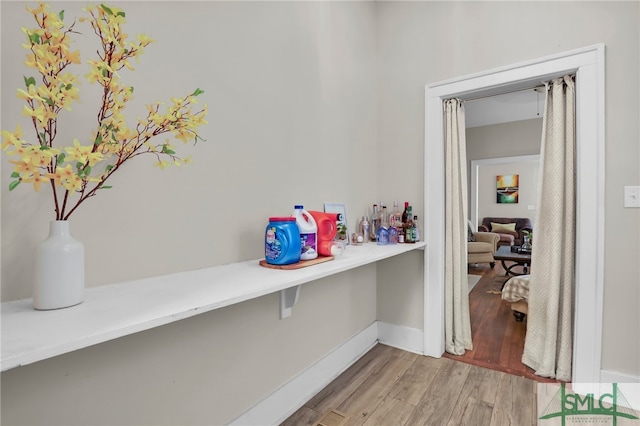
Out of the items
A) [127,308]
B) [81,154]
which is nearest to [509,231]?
[127,308]

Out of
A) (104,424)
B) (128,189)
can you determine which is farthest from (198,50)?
(104,424)

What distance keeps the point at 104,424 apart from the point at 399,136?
7.26ft

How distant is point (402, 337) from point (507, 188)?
202 inches

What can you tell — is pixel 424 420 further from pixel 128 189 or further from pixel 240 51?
pixel 240 51

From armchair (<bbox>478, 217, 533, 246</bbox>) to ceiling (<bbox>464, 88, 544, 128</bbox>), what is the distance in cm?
188

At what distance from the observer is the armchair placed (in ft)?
18.6

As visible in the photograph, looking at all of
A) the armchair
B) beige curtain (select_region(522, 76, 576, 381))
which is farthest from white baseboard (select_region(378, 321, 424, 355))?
the armchair

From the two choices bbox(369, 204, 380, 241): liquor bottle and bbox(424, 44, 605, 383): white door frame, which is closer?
bbox(424, 44, 605, 383): white door frame

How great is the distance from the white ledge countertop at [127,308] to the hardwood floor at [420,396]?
0.89 m

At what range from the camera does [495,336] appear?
252 cm

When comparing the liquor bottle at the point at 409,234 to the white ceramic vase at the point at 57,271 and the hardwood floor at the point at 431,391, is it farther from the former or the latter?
the white ceramic vase at the point at 57,271

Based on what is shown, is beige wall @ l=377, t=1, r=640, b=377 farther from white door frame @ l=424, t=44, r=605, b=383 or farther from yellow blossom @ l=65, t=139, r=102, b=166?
yellow blossom @ l=65, t=139, r=102, b=166

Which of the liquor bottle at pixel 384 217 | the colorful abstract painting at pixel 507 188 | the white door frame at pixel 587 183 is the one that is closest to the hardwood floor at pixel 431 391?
the white door frame at pixel 587 183

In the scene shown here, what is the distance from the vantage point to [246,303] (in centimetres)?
138
